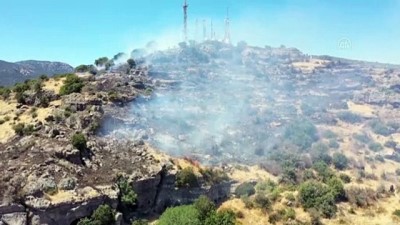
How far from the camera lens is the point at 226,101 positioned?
69.8m

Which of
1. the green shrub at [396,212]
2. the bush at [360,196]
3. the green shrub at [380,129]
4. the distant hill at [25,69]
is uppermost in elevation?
the distant hill at [25,69]

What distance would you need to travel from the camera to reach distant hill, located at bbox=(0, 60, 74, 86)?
92.9 m

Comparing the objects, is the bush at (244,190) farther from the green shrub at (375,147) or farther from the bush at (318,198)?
the green shrub at (375,147)

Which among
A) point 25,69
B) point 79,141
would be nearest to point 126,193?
point 79,141

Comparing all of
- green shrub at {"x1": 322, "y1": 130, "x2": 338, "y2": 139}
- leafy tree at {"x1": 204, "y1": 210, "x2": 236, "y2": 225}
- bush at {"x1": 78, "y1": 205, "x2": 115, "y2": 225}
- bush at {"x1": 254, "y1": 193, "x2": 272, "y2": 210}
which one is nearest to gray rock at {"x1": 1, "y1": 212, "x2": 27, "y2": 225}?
bush at {"x1": 78, "y1": 205, "x2": 115, "y2": 225}

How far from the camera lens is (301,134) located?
6075cm

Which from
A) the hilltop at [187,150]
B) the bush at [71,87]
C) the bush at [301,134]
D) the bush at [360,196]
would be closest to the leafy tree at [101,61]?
the hilltop at [187,150]

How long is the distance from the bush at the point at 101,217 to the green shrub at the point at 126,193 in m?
2.14

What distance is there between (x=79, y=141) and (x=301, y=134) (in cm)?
3440

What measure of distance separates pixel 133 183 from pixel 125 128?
10262mm

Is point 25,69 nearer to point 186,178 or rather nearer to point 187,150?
point 187,150

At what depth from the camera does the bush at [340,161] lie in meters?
51.8

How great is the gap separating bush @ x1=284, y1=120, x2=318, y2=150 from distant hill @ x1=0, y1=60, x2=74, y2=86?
55.8 meters

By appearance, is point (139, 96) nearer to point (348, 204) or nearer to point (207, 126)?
point (207, 126)
